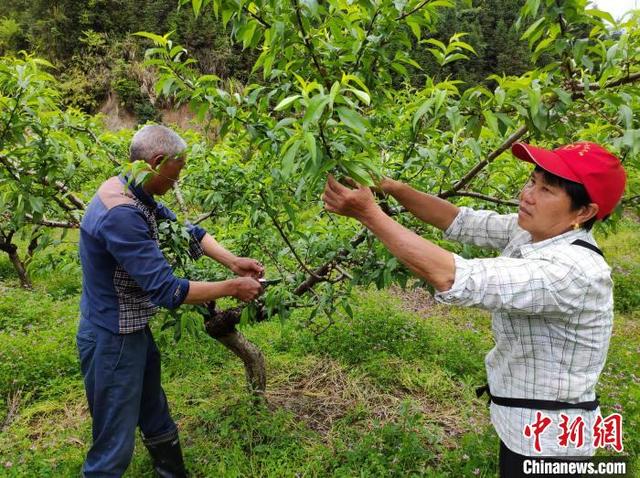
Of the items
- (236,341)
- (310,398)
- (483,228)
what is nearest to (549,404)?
(483,228)

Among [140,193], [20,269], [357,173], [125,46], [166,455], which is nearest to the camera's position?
[357,173]

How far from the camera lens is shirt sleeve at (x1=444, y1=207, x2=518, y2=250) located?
1950mm

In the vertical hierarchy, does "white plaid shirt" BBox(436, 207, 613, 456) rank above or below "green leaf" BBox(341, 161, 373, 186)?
below

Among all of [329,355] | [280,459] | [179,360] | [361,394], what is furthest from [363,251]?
[179,360]

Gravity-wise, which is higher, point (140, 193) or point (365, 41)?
point (365, 41)

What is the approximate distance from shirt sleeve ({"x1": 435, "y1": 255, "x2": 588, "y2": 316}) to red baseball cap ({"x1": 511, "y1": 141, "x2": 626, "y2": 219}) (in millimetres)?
295

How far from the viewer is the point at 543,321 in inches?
60.0

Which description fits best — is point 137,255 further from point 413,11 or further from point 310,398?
point 310,398

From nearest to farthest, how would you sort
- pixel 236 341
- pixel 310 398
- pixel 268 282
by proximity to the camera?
1. pixel 268 282
2. pixel 236 341
3. pixel 310 398

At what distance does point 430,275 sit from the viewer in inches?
53.7

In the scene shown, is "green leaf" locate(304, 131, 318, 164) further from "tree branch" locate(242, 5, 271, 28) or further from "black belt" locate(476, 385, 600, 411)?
"black belt" locate(476, 385, 600, 411)

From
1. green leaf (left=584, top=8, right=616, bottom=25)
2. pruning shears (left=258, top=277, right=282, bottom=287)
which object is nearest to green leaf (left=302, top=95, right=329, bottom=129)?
green leaf (left=584, top=8, right=616, bottom=25)

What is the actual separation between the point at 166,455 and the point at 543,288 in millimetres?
2511

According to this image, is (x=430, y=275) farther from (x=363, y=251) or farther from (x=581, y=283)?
(x=363, y=251)
